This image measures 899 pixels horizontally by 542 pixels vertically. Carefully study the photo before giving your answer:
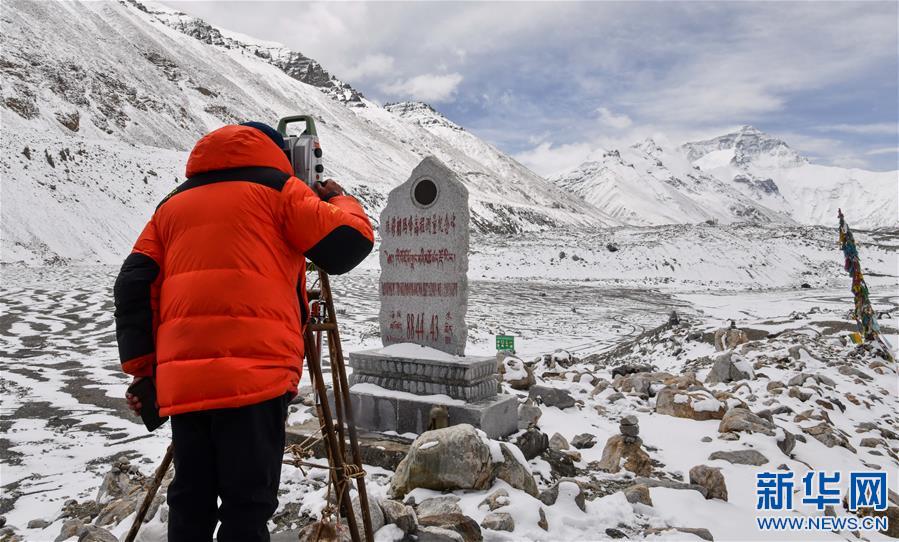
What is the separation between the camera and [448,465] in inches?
162

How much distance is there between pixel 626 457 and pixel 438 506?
2335 millimetres

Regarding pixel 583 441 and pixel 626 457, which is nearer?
pixel 626 457

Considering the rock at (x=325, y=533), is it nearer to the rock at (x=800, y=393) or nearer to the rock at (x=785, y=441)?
the rock at (x=785, y=441)

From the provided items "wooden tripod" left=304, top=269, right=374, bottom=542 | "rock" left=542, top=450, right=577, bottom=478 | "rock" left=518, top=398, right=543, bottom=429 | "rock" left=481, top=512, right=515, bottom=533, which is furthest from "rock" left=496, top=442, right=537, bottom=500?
"rock" left=518, top=398, right=543, bottom=429

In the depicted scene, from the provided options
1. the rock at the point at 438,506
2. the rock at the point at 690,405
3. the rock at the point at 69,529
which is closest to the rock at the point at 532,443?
the rock at the point at 438,506

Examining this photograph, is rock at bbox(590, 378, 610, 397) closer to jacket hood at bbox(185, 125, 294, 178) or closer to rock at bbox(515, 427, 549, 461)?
rock at bbox(515, 427, 549, 461)

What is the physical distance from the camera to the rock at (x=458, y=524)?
11.1 ft

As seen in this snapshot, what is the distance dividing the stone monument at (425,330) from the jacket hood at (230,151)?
3504 millimetres

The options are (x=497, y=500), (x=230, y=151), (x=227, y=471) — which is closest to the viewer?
(x=227, y=471)

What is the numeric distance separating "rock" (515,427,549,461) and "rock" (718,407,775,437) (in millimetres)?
1988

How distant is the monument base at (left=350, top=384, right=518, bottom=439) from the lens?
17.2ft

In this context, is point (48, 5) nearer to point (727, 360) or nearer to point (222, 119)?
point (222, 119)

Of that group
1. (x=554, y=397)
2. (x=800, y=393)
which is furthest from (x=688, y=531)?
(x=800, y=393)

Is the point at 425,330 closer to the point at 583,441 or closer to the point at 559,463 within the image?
the point at 559,463
